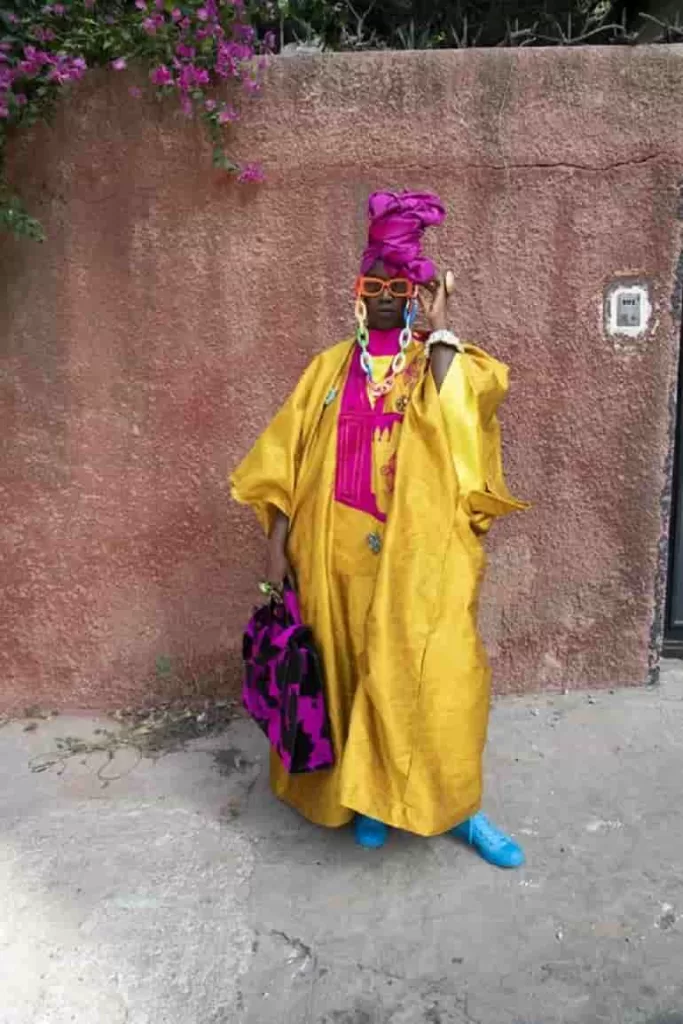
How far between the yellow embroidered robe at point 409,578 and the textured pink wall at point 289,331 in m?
0.83

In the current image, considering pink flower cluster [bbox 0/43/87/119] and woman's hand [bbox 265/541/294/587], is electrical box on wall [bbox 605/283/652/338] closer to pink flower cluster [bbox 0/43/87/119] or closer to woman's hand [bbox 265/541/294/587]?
woman's hand [bbox 265/541/294/587]

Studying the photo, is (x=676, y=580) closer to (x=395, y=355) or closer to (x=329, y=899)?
(x=395, y=355)

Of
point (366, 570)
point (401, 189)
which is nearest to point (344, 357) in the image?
point (366, 570)

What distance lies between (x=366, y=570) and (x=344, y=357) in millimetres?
571

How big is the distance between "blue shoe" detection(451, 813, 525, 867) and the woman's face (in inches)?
54.0

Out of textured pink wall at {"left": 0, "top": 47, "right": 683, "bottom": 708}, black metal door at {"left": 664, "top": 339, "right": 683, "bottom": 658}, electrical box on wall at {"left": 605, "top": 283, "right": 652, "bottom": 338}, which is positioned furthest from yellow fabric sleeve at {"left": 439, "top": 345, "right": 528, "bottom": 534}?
black metal door at {"left": 664, "top": 339, "right": 683, "bottom": 658}

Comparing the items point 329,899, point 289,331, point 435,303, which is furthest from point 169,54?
point 329,899

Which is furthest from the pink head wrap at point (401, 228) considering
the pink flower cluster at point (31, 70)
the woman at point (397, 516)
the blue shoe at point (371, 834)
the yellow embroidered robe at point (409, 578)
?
the blue shoe at point (371, 834)

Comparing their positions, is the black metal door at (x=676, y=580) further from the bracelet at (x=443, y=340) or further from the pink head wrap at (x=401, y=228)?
the pink head wrap at (x=401, y=228)

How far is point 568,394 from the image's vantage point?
134 inches

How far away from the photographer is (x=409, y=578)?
8.20ft

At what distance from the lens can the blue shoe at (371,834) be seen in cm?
280

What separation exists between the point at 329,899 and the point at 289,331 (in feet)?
5.89

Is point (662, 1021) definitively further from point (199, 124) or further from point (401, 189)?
point (199, 124)
